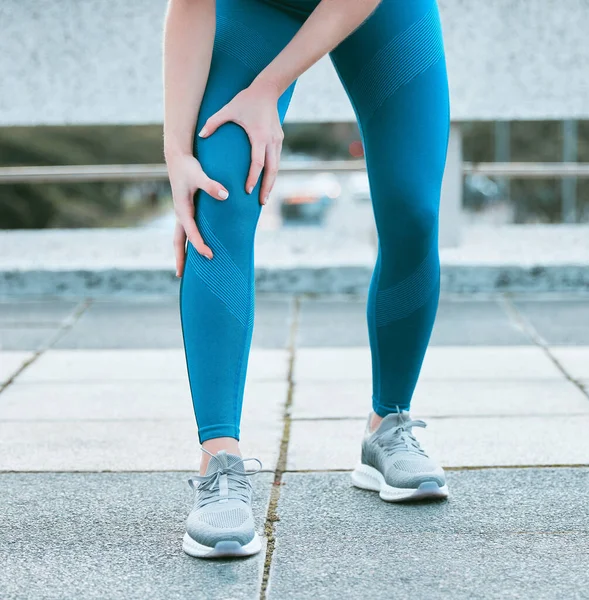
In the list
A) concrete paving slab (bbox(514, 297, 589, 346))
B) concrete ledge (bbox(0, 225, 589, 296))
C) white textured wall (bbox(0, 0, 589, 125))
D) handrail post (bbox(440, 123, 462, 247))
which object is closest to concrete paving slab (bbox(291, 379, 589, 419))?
concrete paving slab (bbox(514, 297, 589, 346))

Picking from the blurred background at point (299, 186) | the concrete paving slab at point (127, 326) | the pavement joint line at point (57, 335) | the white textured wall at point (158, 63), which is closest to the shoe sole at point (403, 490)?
the pavement joint line at point (57, 335)

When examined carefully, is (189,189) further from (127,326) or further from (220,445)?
(127,326)

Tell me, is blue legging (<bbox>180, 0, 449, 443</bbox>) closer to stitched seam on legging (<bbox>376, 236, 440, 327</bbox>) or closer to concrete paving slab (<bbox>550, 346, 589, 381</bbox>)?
stitched seam on legging (<bbox>376, 236, 440, 327</bbox>)

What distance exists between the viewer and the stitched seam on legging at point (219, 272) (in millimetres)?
1702

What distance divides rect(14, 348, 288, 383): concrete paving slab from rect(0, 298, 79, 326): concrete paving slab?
61 centimetres

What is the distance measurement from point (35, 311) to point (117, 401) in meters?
1.65

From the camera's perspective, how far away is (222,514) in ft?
5.54

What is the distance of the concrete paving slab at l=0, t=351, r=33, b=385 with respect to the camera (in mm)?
3221

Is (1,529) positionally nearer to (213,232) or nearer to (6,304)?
(213,232)

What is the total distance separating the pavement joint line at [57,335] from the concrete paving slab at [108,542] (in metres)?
1.03

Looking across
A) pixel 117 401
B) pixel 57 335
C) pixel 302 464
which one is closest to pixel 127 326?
pixel 57 335

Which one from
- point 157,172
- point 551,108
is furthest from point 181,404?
point 551,108

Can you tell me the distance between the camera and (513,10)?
4.70 meters

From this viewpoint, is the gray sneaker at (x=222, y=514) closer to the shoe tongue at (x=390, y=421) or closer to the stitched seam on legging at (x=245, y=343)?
the stitched seam on legging at (x=245, y=343)
